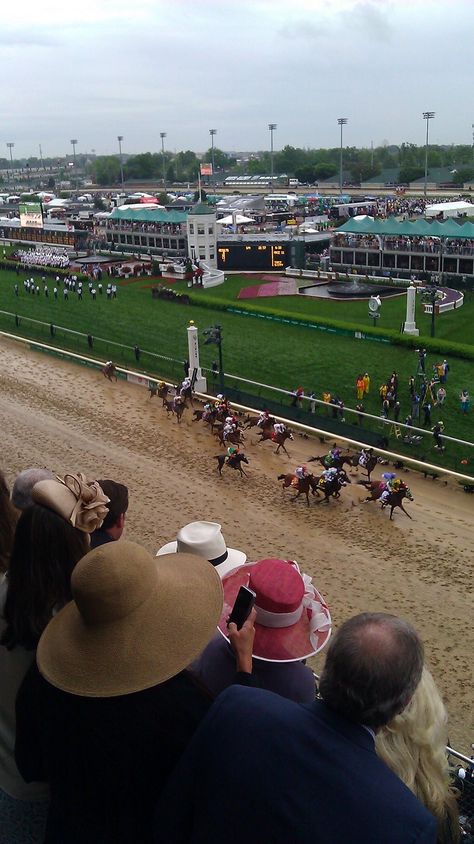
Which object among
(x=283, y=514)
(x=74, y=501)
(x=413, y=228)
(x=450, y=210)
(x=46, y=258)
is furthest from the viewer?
(x=450, y=210)

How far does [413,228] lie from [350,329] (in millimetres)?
14440

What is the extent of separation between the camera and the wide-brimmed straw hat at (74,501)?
299 centimetres

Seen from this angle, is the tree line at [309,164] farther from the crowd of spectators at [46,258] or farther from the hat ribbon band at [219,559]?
the hat ribbon band at [219,559]

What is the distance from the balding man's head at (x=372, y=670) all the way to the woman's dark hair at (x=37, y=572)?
47.0 inches

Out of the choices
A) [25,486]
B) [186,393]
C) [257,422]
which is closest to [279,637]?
[25,486]

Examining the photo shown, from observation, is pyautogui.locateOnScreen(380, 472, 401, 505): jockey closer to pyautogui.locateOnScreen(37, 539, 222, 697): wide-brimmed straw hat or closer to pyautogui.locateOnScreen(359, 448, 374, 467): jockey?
pyautogui.locateOnScreen(359, 448, 374, 467): jockey

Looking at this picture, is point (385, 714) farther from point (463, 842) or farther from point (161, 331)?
point (161, 331)

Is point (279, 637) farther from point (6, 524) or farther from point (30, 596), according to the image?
point (6, 524)

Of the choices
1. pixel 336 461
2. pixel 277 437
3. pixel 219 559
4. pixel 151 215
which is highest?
pixel 151 215

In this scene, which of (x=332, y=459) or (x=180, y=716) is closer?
(x=180, y=716)

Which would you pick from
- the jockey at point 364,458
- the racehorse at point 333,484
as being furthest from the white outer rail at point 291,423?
the racehorse at point 333,484

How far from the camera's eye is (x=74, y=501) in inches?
122

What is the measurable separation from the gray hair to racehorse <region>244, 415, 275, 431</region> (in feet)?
43.0

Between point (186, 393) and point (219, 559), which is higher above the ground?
point (219, 559)
